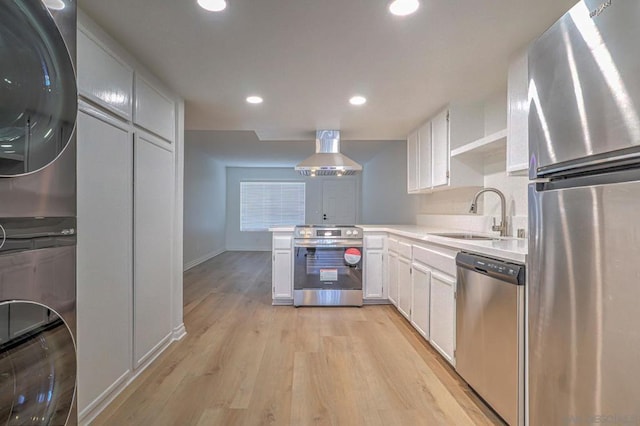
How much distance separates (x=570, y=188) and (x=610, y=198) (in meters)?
0.15

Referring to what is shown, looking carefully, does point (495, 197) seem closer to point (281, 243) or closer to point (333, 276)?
point (333, 276)

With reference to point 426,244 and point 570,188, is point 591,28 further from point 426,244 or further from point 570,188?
point 426,244

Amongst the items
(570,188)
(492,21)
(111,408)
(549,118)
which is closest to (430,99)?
(492,21)

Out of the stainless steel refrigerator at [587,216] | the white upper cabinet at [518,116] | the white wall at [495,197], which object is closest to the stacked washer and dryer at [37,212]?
the stainless steel refrigerator at [587,216]

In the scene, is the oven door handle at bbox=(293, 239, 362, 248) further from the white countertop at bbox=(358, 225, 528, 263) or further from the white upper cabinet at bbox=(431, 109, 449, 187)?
the white upper cabinet at bbox=(431, 109, 449, 187)

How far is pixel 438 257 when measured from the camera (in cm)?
233

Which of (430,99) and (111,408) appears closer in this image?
(111,408)

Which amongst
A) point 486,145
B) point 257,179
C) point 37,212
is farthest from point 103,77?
point 257,179

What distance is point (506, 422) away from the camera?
5.11 feet

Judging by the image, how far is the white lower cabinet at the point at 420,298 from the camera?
2.52 m

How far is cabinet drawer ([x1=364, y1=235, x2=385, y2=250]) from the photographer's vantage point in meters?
3.74

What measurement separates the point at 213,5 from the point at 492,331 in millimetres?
2138

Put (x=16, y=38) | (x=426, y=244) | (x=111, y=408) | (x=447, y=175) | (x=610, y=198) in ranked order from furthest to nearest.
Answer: (x=447, y=175) < (x=426, y=244) < (x=111, y=408) < (x=610, y=198) < (x=16, y=38)

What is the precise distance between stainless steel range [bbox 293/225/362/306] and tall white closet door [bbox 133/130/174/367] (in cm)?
152
